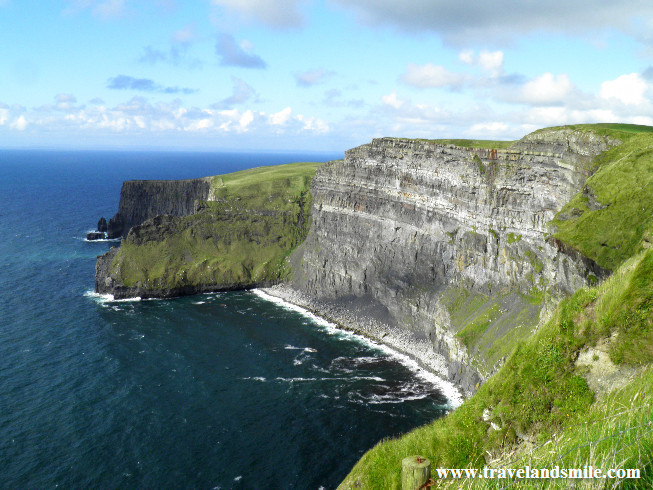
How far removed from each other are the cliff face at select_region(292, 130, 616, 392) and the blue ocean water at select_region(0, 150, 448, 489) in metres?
10.2

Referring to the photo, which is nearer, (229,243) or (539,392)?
(539,392)

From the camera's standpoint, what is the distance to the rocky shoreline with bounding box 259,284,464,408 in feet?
225

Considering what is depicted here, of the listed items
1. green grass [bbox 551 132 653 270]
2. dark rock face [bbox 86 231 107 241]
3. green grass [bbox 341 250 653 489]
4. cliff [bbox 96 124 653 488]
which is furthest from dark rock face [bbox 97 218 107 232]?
green grass [bbox 341 250 653 489]

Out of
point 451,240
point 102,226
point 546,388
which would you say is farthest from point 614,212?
point 102,226

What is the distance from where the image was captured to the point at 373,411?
59.2 metres

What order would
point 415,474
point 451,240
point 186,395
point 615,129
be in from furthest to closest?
point 451,240
point 615,129
point 186,395
point 415,474

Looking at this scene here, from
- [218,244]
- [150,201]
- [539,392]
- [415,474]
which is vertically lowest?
[218,244]

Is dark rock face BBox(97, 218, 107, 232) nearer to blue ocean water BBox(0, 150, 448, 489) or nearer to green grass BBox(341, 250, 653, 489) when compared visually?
blue ocean water BBox(0, 150, 448, 489)

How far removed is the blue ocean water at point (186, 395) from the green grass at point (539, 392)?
26.5m

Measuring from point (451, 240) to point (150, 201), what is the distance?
125422 millimetres

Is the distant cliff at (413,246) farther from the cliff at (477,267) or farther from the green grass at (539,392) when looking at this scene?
the green grass at (539,392)

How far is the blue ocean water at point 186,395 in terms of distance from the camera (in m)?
47.8

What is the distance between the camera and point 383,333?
278ft

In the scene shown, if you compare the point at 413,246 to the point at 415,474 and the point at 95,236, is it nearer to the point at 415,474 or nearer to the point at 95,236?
the point at 415,474
